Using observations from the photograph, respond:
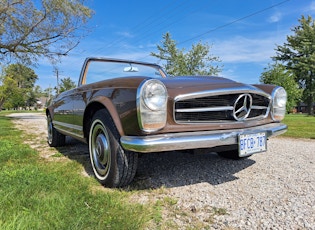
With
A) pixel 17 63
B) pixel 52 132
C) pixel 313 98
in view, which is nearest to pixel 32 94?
pixel 17 63

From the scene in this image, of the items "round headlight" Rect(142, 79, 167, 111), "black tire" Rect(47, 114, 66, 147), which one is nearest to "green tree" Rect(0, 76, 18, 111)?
"black tire" Rect(47, 114, 66, 147)

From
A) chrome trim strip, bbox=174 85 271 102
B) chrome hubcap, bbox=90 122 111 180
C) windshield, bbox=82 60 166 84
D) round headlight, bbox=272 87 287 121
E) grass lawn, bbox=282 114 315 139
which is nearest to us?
chrome trim strip, bbox=174 85 271 102

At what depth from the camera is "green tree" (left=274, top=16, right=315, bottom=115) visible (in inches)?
1453

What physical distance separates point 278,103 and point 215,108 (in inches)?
43.1

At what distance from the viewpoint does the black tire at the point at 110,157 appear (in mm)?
2178

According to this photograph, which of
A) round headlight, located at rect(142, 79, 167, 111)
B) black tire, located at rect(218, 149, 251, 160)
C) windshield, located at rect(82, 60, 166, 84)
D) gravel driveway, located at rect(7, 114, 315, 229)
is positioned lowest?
gravel driveway, located at rect(7, 114, 315, 229)

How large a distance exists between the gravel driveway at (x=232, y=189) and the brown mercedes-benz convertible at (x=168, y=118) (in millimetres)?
264

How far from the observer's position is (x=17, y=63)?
53.3 ft

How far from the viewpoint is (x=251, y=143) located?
2.25 metres

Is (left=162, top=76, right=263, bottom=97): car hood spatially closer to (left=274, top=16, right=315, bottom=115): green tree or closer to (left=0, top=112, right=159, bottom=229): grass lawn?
(left=0, top=112, right=159, bottom=229): grass lawn

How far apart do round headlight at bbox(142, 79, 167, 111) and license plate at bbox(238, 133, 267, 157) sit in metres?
0.78

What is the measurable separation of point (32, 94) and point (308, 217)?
8084cm

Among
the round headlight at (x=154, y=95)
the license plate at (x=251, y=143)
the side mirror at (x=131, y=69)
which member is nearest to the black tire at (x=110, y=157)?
the round headlight at (x=154, y=95)

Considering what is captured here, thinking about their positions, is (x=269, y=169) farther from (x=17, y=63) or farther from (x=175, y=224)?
(x=17, y=63)
